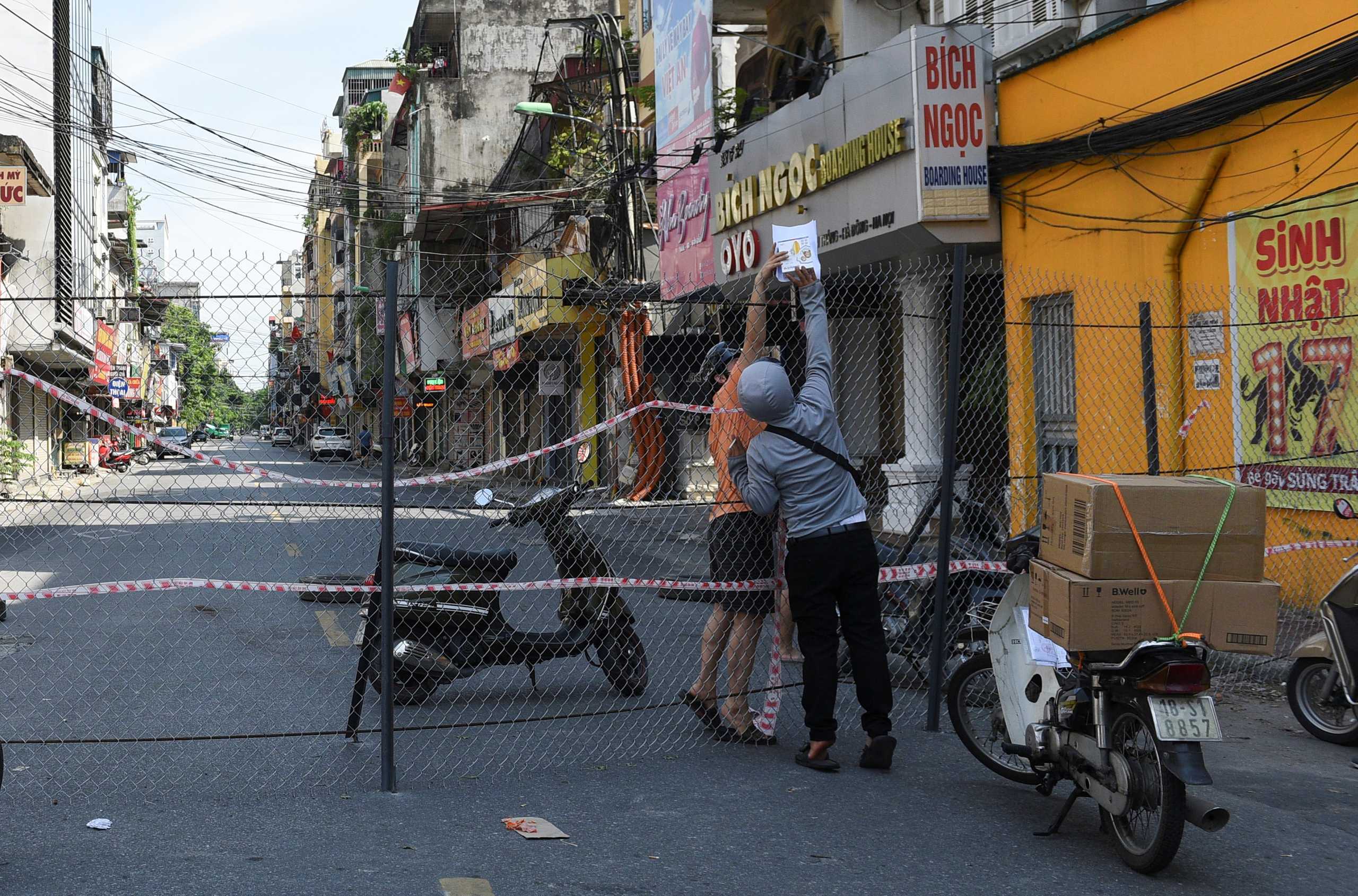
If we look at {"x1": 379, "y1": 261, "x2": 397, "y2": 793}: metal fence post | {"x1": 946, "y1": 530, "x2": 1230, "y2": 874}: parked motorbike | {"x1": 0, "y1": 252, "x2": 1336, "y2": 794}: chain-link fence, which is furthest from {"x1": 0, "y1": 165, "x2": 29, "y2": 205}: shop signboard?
{"x1": 946, "y1": 530, "x2": 1230, "y2": 874}: parked motorbike

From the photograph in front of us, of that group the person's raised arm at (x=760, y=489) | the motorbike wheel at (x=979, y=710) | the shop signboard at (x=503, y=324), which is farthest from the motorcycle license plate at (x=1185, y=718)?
the shop signboard at (x=503, y=324)

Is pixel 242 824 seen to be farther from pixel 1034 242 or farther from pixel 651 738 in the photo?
pixel 1034 242

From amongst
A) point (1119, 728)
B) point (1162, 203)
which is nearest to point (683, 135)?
point (1162, 203)

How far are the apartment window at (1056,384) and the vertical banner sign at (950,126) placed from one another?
1.44 metres

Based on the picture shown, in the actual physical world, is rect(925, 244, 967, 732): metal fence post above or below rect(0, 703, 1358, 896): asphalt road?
above

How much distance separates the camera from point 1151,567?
4.29 meters

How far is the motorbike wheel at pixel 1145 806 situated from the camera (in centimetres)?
396

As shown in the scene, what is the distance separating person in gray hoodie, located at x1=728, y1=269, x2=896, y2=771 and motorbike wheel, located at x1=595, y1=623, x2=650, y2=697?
1683 mm

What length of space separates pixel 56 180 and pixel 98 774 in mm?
33936

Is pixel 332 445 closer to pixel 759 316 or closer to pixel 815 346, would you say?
pixel 759 316

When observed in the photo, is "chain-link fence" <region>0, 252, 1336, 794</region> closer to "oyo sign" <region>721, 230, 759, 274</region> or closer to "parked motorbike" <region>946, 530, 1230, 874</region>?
"parked motorbike" <region>946, 530, 1230, 874</region>

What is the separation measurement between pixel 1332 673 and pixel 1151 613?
2.18 metres

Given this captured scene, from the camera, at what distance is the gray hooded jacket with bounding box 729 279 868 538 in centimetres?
527

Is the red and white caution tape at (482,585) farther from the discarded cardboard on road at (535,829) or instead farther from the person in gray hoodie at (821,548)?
the discarded cardboard on road at (535,829)
